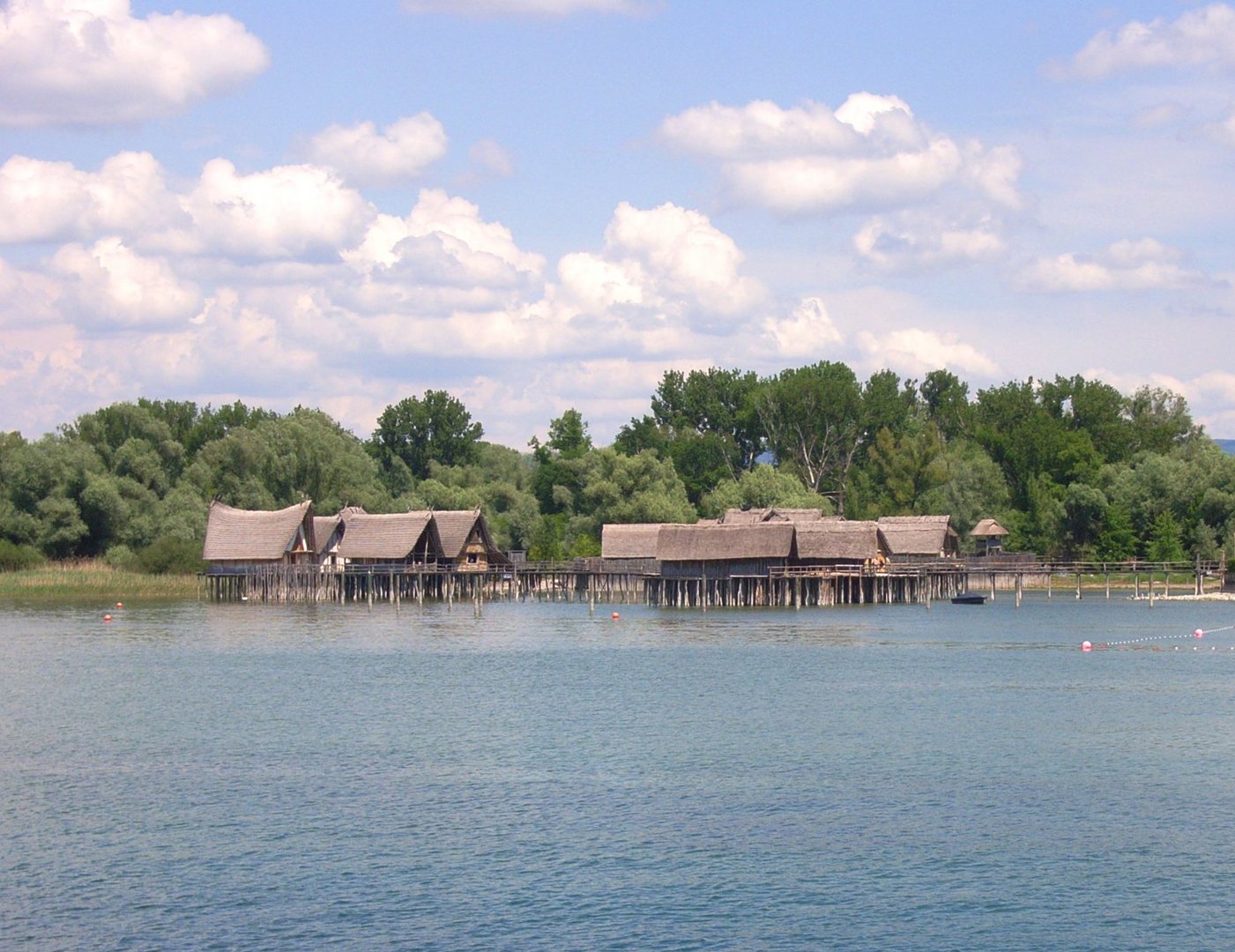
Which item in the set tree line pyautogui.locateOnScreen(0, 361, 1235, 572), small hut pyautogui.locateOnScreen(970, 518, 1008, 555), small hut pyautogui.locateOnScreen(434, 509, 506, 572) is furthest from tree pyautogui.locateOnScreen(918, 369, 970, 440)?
small hut pyautogui.locateOnScreen(434, 509, 506, 572)

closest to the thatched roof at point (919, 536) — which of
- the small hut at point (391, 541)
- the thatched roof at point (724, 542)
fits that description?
the thatched roof at point (724, 542)

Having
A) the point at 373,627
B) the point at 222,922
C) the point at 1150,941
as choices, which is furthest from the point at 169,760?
the point at 373,627

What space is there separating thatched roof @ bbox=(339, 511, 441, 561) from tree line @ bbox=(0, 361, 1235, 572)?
9.01 m

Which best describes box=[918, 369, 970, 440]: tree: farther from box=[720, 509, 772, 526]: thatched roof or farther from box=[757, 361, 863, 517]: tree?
box=[720, 509, 772, 526]: thatched roof

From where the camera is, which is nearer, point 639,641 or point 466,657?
point 466,657

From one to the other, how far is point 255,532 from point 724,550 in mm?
26004

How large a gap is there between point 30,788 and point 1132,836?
17187mm

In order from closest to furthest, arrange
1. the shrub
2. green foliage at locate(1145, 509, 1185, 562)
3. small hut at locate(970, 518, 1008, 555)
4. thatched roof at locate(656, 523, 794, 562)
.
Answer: thatched roof at locate(656, 523, 794, 562)
the shrub
green foliage at locate(1145, 509, 1185, 562)
small hut at locate(970, 518, 1008, 555)

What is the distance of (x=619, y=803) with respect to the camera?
24.4 m

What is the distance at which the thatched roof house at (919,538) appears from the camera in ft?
299

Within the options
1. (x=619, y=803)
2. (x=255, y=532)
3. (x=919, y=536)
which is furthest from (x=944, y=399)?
(x=619, y=803)

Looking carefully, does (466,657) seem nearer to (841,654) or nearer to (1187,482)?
(841,654)

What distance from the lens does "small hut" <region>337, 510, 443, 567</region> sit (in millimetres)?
82625

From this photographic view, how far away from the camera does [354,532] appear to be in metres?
84.8
